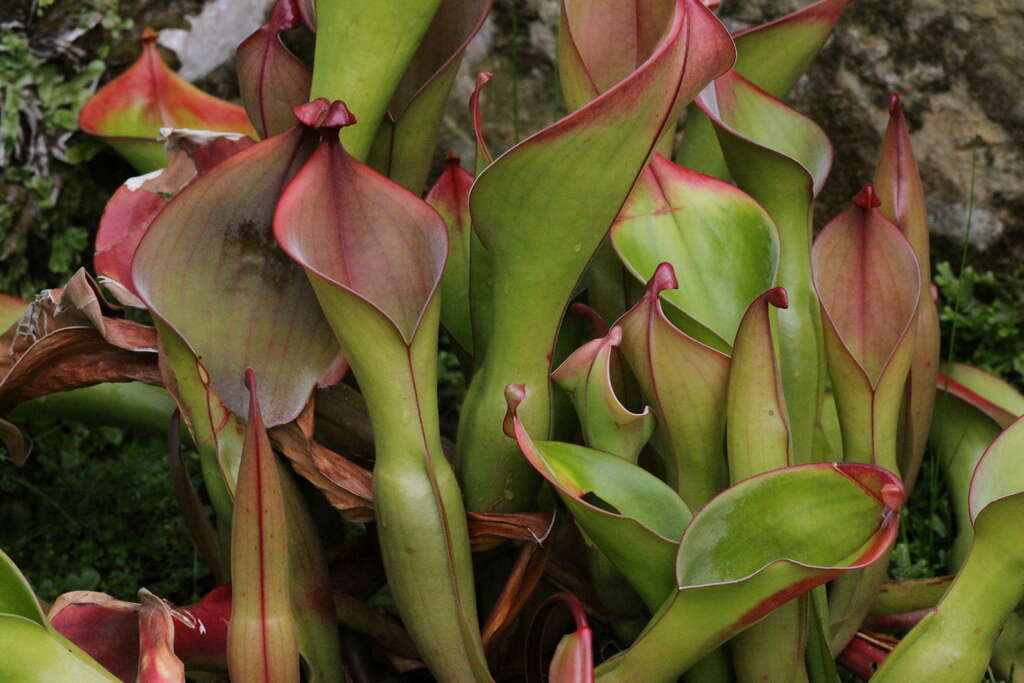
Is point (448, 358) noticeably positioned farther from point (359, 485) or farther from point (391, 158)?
point (359, 485)

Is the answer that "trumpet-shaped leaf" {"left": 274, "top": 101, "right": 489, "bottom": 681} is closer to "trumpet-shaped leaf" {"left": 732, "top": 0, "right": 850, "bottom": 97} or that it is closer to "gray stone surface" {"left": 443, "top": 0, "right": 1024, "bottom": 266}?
"trumpet-shaped leaf" {"left": 732, "top": 0, "right": 850, "bottom": 97}

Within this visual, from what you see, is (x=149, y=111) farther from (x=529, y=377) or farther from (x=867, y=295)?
(x=867, y=295)

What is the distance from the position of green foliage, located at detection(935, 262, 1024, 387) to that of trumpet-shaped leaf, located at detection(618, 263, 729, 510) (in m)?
0.67

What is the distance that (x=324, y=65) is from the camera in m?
0.85

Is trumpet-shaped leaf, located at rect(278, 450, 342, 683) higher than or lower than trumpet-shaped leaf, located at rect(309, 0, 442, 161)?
lower

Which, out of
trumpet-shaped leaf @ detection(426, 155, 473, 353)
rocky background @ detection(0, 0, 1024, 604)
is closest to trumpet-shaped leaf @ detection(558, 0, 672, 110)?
trumpet-shaped leaf @ detection(426, 155, 473, 353)

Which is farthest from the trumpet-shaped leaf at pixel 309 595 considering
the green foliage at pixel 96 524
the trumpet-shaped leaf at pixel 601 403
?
the green foliage at pixel 96 524

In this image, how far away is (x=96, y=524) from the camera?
4.13 ft

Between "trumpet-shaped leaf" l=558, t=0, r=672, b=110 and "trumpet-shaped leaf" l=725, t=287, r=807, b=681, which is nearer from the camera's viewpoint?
"trumpet-shaped leaf" l=725, t=287, r=807, b=681

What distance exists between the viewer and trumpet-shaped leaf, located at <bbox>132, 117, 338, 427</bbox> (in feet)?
2.56

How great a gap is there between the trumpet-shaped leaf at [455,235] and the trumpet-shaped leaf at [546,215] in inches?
3.7

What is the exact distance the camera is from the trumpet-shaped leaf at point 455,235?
0.93 meters

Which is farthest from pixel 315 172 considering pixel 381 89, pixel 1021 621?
pixel 1021 621

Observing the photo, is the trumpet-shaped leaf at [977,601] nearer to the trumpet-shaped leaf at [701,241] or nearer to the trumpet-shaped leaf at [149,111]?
the trumpet-shaped leaf at [701,241]
